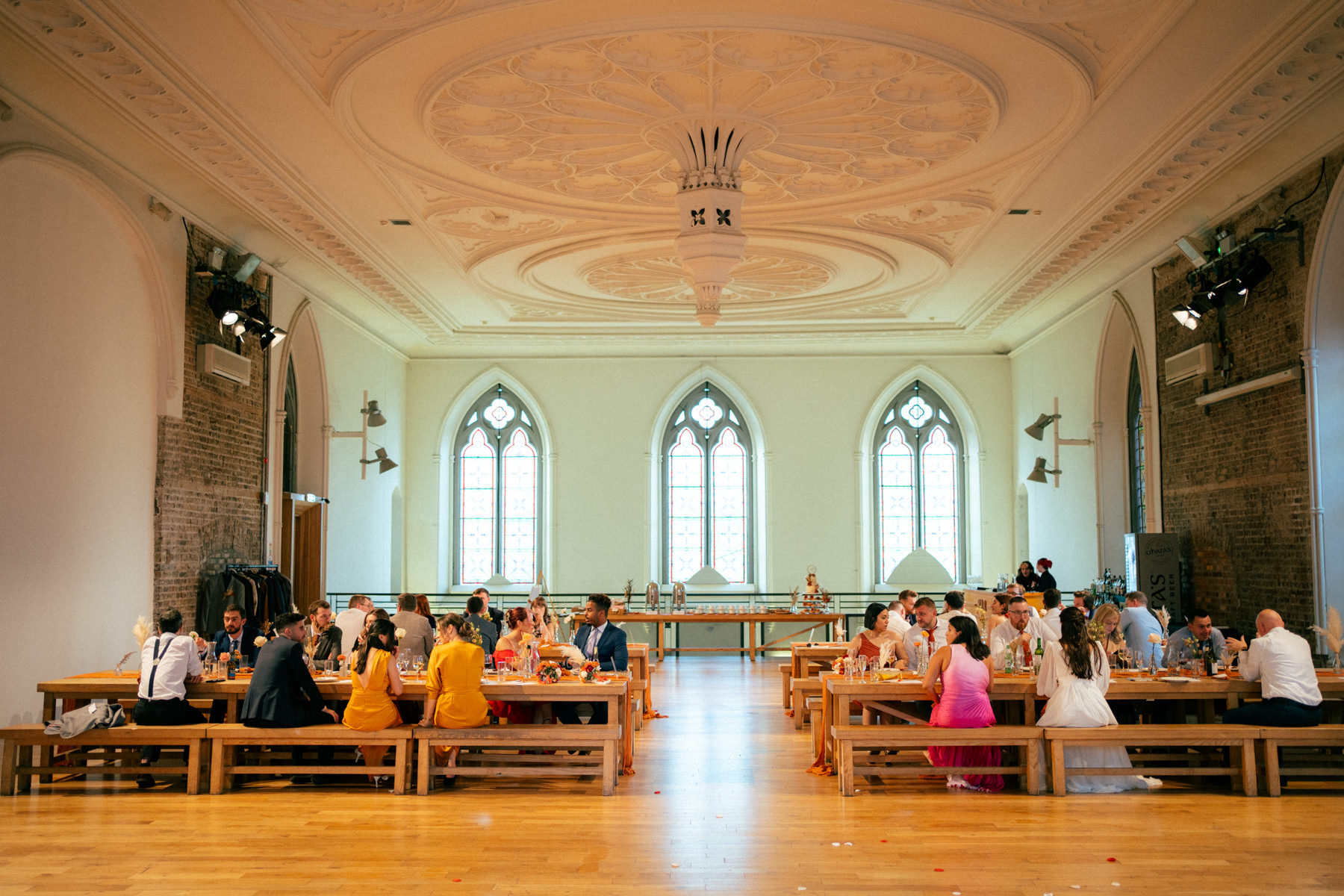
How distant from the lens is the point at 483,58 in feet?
24.7

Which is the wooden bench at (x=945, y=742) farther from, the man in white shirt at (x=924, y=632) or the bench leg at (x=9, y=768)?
the bench leg at (x=9, y=768)

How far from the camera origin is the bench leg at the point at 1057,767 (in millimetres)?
6750

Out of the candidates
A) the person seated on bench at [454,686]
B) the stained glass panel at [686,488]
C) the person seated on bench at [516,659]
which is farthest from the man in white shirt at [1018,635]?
the stained glass panel at [686,488]

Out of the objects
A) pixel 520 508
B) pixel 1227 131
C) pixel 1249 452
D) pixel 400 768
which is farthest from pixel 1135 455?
pixel 400 768

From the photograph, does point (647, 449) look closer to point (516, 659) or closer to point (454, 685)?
point (516, 659)

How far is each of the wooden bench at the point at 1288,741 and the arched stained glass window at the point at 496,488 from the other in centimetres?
1376

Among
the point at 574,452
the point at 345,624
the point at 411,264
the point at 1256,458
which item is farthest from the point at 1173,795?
the point at 574,452

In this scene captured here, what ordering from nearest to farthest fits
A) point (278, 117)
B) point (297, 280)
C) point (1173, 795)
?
point (1173, 795)
point (278, 117)
point (297, 280)

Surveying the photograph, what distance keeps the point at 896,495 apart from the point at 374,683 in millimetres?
13358

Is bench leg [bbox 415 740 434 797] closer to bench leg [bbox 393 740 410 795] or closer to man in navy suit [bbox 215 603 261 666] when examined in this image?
bench leg [bbox 393 740 410 795]

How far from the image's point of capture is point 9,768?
6.75 meters

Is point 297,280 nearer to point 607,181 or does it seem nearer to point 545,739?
point 607,181

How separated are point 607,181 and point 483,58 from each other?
296 cm

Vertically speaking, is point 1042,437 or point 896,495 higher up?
point 1042,437
